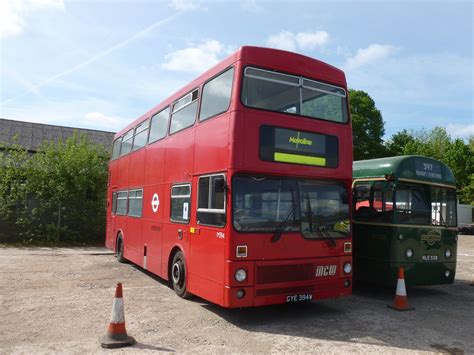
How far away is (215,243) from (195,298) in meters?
2.08

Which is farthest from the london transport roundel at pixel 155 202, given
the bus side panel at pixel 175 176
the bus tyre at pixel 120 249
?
the bus tyre at pixel 120 249

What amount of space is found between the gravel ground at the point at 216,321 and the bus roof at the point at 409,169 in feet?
8.56

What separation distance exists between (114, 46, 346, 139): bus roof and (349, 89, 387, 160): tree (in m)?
35.0

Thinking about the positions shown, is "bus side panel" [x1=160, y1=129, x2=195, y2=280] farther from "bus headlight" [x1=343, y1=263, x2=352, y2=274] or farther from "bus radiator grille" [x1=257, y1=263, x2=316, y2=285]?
"bus headlight" [x1=343, y1=263, x2=352, y2=274]

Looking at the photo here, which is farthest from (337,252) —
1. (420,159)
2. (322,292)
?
(420,159)

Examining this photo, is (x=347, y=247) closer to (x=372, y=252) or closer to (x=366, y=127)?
(x=372, y=252)

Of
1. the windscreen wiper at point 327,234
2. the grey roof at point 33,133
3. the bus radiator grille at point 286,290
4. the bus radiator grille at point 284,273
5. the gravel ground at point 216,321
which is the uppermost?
the grey roof at point 33,133

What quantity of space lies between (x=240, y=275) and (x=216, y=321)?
103 cm

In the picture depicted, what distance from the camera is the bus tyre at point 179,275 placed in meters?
8.42

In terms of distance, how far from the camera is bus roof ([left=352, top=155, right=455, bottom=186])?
30.0 ft

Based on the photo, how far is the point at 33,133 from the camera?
27656mm

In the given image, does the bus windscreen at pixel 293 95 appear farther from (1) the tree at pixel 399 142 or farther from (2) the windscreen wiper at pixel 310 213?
(1) the tree at pixel 399 142

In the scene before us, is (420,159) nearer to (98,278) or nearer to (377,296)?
(377,296)

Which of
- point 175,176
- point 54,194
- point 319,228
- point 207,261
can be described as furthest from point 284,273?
point 54,194
